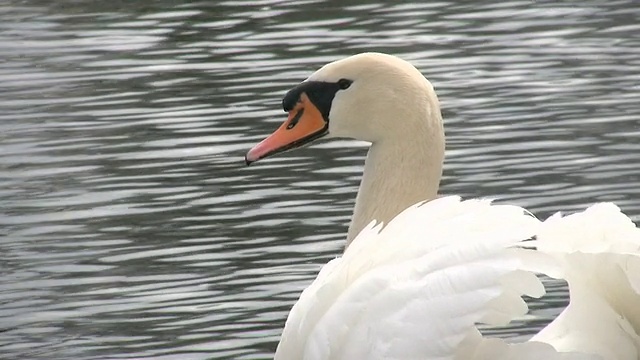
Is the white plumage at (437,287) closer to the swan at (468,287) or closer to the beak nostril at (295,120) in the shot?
the swan at (468,287)

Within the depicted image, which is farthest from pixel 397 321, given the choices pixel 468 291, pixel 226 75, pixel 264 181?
pixel 226 75

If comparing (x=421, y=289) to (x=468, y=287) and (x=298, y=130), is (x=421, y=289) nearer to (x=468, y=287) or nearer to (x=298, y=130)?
(x=468, y=287)

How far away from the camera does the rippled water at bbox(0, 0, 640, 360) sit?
29.1 feet

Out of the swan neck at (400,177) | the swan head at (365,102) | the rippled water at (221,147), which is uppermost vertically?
the swan head at (365,102)

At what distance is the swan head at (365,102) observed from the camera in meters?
6.97

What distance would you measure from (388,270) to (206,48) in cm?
942

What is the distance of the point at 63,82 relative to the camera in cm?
1402

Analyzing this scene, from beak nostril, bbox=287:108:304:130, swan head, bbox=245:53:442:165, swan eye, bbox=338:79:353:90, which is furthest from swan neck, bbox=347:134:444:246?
beak nostril, bbox=287:108:304:130

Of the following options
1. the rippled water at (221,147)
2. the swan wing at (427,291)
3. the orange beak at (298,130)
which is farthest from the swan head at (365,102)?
the rippled water at (221,147)

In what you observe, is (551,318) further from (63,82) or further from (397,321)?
(63,82)

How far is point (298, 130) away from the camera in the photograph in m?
7.35

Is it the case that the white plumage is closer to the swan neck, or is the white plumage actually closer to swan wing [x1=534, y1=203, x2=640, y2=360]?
swan wing [x1=534, y1=203, x2=640, y2=360]

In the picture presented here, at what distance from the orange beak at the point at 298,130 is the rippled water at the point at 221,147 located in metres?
1.02

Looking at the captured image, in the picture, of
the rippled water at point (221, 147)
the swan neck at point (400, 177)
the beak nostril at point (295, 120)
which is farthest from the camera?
the rippled water at point (221, 147)
